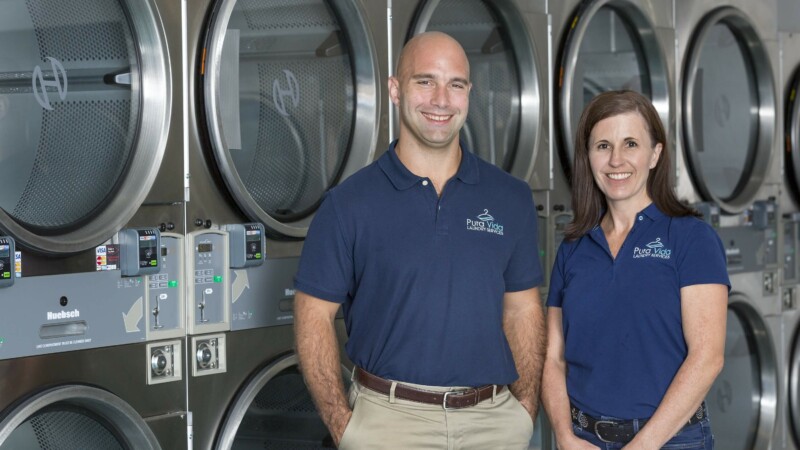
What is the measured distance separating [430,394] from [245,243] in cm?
83

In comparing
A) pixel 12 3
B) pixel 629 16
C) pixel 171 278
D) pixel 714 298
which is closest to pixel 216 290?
pixel 171 278

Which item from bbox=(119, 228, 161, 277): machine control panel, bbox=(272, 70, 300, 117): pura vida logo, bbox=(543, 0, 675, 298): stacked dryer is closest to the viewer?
bbox=(119, 228, 161, 277): machine control panel

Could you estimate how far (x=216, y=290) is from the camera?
3.05 meters

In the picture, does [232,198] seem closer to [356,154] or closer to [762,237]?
[356,154]

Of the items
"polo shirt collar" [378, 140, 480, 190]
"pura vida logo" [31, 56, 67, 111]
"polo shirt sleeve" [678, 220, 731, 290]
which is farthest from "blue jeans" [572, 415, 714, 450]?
"pura vida logo" [31, 56, 67, 111]

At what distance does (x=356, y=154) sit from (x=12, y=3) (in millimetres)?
1260

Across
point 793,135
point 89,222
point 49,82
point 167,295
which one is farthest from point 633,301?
point 793,135

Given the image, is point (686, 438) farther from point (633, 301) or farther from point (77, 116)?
point (77, 116)

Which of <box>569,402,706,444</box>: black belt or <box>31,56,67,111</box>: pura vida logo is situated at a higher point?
<box>31,56,67,111</box>: pura vida logo

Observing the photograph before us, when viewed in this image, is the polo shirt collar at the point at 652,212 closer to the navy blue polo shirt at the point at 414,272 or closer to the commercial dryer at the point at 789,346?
the navy blue polo shirt at the point at 414,272

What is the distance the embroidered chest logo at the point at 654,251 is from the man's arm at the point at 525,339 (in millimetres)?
362

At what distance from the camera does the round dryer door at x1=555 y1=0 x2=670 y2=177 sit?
4.48 metres

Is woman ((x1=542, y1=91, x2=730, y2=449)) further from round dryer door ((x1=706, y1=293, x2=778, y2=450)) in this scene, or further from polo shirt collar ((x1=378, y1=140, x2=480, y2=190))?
round dryer door ((x1=706, y1=293, x2=778, y2=450))

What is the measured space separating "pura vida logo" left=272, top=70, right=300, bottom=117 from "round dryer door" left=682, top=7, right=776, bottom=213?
236cm
